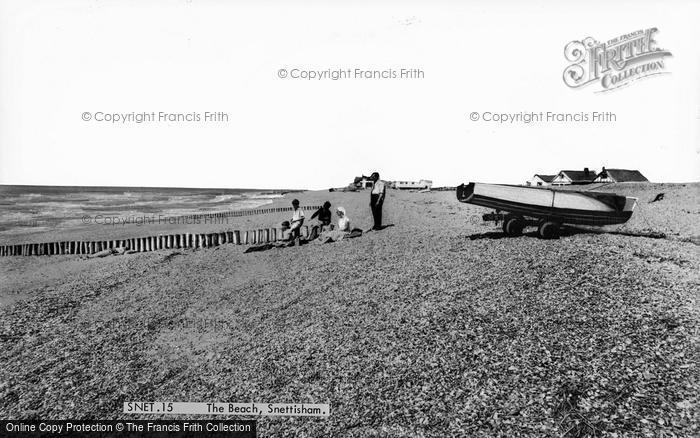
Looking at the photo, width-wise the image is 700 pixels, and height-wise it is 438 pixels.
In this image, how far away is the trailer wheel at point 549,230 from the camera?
15.5ft

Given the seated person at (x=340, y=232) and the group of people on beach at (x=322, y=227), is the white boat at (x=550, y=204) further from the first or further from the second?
the seated person at (x=340, y=232)

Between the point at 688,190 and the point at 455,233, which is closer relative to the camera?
the point at 688,190

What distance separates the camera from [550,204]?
461 centimetres

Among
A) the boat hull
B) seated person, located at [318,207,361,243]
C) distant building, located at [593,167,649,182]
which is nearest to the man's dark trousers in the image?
seated person, located at [318,207,361,243]

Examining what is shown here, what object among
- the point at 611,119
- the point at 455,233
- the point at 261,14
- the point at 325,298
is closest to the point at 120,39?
the point at 261,14

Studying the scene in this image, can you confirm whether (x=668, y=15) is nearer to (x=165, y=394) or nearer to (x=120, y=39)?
(x=120, y=39)

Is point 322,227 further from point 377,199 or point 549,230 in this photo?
point 549,230

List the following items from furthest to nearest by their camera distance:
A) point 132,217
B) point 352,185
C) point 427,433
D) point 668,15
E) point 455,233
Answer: point 132,217
point 455,233
point 352,185
point 668,15
point 427,433

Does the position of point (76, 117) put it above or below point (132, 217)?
above

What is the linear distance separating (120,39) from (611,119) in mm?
6100

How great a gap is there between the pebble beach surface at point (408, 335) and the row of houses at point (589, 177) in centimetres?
18

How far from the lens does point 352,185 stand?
201 inches

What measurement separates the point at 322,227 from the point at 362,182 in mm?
1366

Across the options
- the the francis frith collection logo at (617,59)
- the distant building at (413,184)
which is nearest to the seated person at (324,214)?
the distant building at (413,184)
